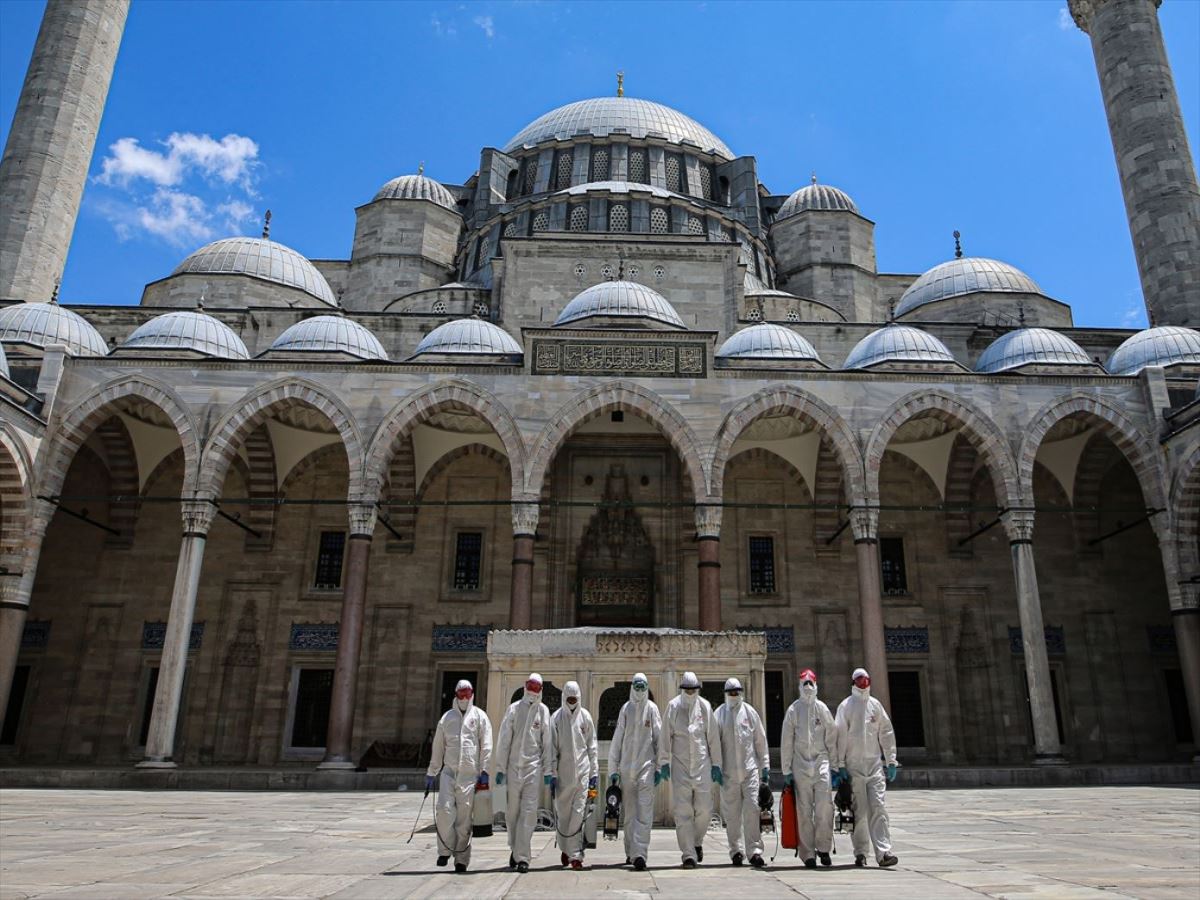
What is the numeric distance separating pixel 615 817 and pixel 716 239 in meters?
14.5

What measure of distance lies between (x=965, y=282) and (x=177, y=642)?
16.2 metres

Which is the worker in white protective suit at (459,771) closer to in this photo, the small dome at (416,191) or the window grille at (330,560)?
the window grille at (330,560)

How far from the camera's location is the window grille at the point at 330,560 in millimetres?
15539

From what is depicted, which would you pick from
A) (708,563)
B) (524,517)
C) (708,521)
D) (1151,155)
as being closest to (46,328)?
(524,517)

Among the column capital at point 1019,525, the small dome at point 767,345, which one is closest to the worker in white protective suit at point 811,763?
the column capital at point 1019,525

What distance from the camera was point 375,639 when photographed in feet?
49.2

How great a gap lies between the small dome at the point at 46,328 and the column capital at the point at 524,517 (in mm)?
7933

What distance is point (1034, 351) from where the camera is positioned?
578 inches

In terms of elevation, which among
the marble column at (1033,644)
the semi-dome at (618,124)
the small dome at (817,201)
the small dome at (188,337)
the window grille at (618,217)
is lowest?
the marble column at (1033,644)

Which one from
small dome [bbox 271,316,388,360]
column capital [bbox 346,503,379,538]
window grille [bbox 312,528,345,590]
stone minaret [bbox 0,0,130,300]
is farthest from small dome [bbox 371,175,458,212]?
column capital [bbox 346,503,379,538]

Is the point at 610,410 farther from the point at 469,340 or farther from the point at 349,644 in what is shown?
the point at 349,644

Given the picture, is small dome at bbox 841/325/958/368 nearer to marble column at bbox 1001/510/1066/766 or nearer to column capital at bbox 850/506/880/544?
column capital at bbox 850/506/880/544

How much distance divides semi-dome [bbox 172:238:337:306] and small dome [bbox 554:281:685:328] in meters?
6.48

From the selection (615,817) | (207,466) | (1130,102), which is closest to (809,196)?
(1130,102)
